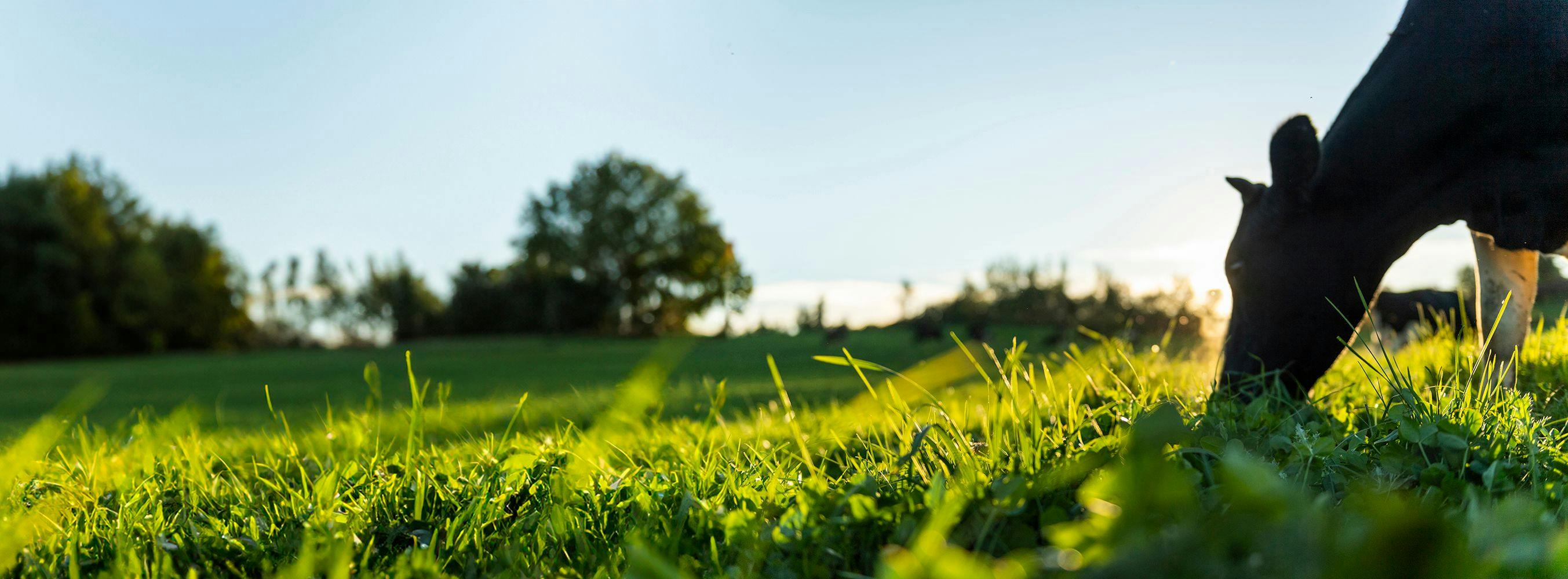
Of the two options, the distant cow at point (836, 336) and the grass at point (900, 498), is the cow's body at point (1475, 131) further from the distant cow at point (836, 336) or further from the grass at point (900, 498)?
the distant cow at point (836, 336)

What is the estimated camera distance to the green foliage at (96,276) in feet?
150

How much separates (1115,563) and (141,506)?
259 centimetres

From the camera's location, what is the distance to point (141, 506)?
2.26m

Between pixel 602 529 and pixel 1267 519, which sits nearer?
pixel 1267 519

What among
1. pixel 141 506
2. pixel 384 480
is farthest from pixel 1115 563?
pixel 141 506

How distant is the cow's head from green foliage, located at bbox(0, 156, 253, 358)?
5984 cm

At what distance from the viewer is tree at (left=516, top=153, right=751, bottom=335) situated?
187ft

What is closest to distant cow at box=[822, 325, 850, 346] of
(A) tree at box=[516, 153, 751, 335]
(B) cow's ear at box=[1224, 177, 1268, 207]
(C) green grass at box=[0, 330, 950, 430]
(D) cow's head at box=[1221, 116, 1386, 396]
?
(C) green grass at box=[0, 330, 950, 430]

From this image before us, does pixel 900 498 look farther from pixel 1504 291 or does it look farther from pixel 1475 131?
pixel 1504 291

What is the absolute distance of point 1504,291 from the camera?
371 cm

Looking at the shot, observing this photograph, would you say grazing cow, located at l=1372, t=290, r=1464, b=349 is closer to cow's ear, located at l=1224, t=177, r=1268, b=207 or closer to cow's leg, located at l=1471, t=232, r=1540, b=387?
cow's leg, located at l=1471, t=232, r=1540, b=387

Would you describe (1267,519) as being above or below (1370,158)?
below

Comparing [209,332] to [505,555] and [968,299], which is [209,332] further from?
[505,555]

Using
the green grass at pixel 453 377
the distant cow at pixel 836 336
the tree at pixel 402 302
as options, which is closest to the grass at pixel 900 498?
the green grass at pixel 453 377
